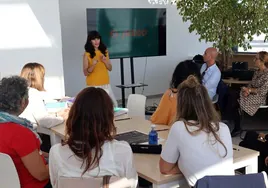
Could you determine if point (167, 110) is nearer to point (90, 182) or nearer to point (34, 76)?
point (34, 76)

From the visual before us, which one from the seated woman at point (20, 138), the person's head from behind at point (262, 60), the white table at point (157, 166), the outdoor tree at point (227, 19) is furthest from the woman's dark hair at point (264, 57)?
the seated woman at point (20, 138)

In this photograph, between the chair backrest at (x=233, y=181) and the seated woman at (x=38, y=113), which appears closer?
the chair backrest at (x=233, y=181)

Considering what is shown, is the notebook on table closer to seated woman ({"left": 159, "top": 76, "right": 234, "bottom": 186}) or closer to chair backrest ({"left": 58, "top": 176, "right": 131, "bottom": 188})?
seated woman ({"left": 159, "top": 76, "right": 234, "bottom": 186})

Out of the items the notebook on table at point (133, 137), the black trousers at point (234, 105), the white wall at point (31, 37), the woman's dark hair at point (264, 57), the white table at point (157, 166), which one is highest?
the white wall at point (31, 37)

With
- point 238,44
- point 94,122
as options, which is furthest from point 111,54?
point 94,122

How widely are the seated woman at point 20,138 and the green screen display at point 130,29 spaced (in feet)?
13.4

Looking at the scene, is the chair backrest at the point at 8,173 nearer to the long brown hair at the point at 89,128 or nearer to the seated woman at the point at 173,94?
the long brown hair at the point at 89,128

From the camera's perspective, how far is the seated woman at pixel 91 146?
185 centimetres

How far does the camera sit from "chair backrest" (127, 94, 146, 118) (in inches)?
155

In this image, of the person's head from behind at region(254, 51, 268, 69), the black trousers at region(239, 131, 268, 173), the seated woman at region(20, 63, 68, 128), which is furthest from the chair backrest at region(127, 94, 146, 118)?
the person's head from behind at region(254, 51, 268, 69)

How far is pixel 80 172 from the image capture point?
1862 millimetres

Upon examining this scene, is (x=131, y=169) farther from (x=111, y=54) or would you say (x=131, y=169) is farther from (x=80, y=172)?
(x=111, y=54)

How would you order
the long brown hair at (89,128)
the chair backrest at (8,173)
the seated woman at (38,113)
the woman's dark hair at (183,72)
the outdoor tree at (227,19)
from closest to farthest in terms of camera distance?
the long brown hair at (89,128) < the chair backrest at (8,173) < the woman's dark hair at (183,72) < the seated woman at (38,113) < the outdoor tree at (227,19)

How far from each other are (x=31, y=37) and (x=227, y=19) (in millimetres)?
2864
